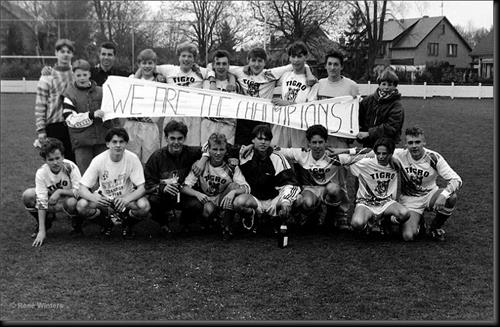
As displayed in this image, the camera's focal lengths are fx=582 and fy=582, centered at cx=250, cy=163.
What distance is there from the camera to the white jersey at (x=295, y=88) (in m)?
6.65

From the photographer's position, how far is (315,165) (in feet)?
20.4

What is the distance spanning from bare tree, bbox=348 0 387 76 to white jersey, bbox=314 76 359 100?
34568mm

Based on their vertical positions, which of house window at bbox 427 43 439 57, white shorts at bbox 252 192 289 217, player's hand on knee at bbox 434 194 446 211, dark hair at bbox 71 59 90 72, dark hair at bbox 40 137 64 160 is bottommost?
white shorts at bbox 252 192 289 217

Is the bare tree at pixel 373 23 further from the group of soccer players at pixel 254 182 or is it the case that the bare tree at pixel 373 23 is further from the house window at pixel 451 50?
the group of soccer players at pixel 254 182

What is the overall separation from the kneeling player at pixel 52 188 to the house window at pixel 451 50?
54.8 metres

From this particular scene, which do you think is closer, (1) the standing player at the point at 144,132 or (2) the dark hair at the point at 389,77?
(2) the dark hair at the point at 389,77

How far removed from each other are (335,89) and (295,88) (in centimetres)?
46

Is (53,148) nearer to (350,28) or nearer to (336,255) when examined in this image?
(336,255)

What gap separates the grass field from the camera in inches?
161

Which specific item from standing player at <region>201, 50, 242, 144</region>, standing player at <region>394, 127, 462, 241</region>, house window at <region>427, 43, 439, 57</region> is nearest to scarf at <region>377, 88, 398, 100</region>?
standing player at <region>394, 127, 462, 241</region>

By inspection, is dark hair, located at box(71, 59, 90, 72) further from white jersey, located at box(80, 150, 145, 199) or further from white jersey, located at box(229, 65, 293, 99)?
white jersey, located at box(229, 65, 293, 99)

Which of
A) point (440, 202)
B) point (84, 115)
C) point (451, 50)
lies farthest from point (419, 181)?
point (451, 50)

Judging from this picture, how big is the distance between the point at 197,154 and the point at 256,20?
120 ft

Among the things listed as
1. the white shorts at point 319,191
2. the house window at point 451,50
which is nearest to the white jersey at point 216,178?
the white shorts at point 319,191
